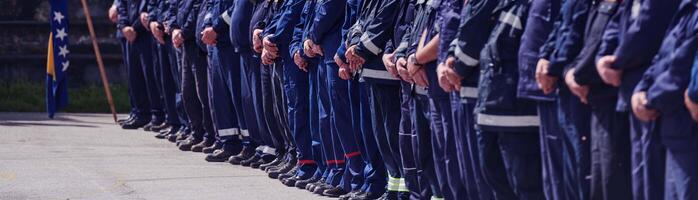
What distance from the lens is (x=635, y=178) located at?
6848mm

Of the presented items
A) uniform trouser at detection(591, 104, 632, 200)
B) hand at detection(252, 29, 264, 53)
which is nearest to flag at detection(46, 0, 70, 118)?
hand at detection(252, 29, 264, 53)

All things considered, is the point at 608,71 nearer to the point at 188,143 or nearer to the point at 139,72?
the point at 188,143

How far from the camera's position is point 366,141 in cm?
1041

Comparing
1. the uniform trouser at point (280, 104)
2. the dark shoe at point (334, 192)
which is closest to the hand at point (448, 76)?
the dark shoe at point (334, 192)

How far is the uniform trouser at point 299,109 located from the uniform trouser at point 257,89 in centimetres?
97

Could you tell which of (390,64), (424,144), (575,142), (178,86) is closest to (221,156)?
(178,86)

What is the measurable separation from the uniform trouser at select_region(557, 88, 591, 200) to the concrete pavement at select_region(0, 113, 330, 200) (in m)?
3.95

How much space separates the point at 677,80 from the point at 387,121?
3439 millimetres

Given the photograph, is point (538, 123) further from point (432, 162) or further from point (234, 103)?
point (234, 103)

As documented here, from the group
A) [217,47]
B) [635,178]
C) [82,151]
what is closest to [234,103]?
[217,47]

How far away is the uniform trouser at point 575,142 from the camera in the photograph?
721cm

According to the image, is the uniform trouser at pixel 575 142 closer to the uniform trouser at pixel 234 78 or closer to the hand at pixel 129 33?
the uniform trouser at pixel 234 78

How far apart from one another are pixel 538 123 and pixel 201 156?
6.96m

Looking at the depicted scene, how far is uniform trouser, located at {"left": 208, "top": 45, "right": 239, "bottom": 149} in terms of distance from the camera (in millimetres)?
13812
